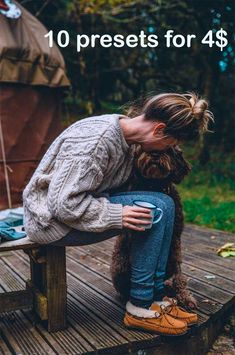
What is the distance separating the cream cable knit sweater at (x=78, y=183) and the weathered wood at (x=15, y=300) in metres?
0.41

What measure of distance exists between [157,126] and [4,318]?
4.37 feet

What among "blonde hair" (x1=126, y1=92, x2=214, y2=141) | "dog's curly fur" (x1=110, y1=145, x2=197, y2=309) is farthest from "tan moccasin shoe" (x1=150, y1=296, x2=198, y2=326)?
"blonde hair" (x1=126, y1=92, x2=214, y2=141)

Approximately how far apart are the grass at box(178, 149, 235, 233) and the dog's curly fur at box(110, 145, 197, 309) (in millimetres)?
2771

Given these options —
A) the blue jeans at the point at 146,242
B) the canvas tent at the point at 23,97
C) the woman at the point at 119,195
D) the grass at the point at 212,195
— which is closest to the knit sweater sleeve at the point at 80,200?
the woman at the point at 119,195

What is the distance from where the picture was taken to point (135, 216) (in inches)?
89.7

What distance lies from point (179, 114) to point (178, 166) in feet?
1.16

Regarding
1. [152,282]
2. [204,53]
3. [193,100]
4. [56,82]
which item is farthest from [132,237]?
[204,53]

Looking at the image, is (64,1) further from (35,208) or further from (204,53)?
(35,208)

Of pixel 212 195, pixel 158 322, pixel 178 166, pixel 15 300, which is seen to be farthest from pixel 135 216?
pixel 212 195

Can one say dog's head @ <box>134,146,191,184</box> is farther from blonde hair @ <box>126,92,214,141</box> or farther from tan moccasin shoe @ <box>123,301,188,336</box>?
tan moccasin shoe @ <box>123,301,188,336</box>

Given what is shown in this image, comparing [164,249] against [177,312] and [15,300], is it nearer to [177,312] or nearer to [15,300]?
[177,312]

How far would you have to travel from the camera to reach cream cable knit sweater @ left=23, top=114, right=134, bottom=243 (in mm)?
2234

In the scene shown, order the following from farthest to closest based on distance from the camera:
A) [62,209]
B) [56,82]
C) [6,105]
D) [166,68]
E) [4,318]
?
[166,68]
[56,82]
[6,105]
[4,318]
[62,209]

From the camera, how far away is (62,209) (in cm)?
222
